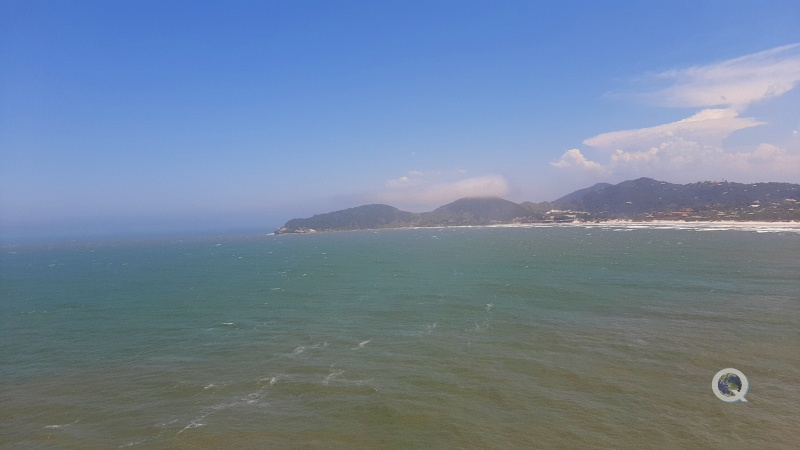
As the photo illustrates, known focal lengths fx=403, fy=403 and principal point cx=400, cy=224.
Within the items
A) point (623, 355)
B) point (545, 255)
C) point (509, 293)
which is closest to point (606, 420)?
point (623, 355)

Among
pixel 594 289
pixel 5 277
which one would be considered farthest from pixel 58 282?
pixel 594 289

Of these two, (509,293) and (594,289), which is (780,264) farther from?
(509,293)

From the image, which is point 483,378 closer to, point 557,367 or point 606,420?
point 557,367

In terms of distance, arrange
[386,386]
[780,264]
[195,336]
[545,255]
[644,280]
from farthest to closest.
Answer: [545,255] → [780,264] → [644,280] → [195,336] → [386,386]

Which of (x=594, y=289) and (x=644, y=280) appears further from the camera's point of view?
(x=644, y=280)

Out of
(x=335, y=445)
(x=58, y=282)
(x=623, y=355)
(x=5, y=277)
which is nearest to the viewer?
(x=335, y=445)

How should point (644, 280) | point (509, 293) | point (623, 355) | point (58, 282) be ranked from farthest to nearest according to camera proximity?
point (58, 282) < point (644, 280) < point (509, 293) < point (623, 355)
